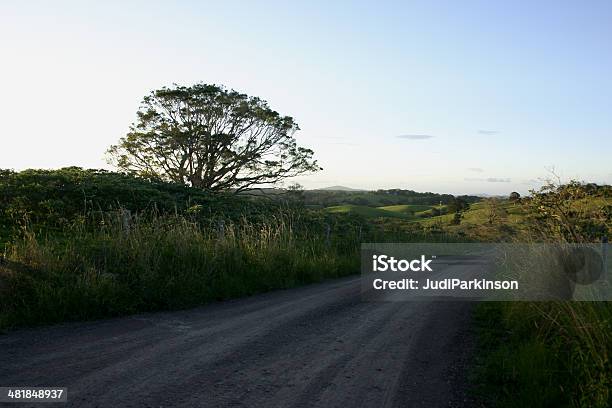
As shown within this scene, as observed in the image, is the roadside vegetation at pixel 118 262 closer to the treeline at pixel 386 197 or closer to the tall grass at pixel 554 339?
the tall grass at pixel 554 339

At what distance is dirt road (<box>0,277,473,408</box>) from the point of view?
17.0 feet

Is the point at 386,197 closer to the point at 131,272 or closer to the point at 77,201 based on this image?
the point at 77,201

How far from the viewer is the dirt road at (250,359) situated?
5.19m

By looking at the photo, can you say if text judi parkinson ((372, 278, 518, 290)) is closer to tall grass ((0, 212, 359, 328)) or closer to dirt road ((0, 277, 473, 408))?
tall grass ((0, 212, 359, 328))

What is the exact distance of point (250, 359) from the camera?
641 centimetres

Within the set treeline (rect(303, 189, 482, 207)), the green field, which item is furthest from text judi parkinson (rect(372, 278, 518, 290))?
treeline (rect(303, 189, 482, 207))

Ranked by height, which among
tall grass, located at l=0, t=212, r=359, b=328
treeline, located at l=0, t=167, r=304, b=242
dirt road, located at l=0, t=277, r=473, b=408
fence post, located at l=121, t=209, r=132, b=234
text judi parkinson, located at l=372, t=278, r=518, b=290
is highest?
treeline, located at l=0, t=167, r=304, b=242

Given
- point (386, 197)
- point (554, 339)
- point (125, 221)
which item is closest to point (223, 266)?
point (125, 221)

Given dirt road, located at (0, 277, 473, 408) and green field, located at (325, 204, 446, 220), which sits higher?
green field, located at (325, 204, 446, 220)

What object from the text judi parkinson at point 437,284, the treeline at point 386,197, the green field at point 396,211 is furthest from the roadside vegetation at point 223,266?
the treeline at point 386,197

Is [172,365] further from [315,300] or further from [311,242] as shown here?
[311,242]

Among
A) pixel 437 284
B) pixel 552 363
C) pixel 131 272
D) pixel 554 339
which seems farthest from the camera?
pixel 437 284

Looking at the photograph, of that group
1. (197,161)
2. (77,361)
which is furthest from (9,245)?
(197,161)

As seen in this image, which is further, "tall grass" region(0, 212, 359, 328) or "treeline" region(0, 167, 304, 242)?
"treeline" region(0, 167, 304, 242)
